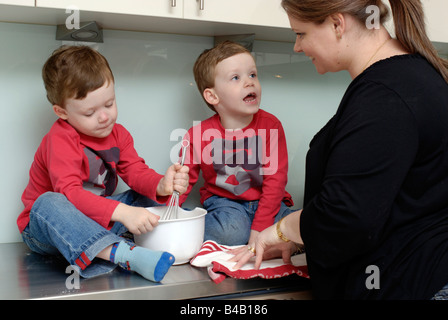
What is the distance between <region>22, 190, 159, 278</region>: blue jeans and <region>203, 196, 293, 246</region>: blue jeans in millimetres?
301

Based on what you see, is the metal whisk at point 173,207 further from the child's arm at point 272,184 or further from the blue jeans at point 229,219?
the child's arm at point 272,184

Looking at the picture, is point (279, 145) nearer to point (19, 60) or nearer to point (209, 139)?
point (209, 139)

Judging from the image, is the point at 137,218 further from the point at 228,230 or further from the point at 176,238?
the point at 228,230

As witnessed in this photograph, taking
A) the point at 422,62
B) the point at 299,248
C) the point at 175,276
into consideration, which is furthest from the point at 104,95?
the point at 422,62

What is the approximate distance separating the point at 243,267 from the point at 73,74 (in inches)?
22.9

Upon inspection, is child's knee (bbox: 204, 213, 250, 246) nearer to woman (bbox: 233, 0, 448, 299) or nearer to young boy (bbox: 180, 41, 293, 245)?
young boy (bbox: 180, 41, 293, 245)

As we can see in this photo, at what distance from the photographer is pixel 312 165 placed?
941 mm

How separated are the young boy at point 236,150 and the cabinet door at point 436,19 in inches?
20.3

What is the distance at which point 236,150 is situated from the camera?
1.32 m

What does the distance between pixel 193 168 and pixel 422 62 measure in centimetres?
69

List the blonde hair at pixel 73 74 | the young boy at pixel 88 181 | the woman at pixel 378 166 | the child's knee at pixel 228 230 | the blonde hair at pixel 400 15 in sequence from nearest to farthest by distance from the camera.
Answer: the woman at pixel 378 166
the blonde hair at pixel 400 15
the young boy at pixel 88 181
the blonde hair at pixel 73 74
the child's knee at pixel 228 230

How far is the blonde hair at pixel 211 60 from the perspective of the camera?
1284 millimetres

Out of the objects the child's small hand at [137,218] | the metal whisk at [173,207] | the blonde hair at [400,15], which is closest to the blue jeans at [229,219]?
the metal whisk at [173,207]

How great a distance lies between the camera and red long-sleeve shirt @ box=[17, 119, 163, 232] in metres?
1.08
